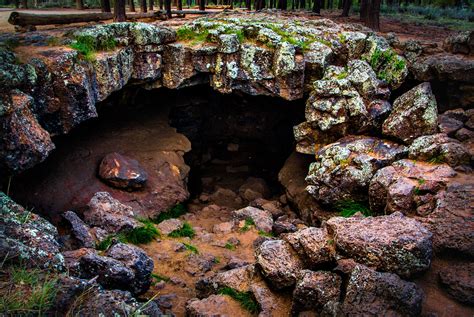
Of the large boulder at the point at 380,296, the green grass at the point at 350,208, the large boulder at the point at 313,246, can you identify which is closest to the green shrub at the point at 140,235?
the large boulder at the point at 313,246

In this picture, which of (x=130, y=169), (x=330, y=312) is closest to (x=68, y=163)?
(x=130, y=169)

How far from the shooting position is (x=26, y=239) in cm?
480

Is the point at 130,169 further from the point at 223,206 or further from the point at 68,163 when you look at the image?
the point at 223,206

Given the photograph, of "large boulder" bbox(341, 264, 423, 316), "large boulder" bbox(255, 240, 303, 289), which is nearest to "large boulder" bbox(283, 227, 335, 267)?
"large boulder" bbox(255, 240, 303, 289)

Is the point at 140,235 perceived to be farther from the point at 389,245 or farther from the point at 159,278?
the point at 389,245

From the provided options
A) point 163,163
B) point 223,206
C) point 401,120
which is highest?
point 401,120

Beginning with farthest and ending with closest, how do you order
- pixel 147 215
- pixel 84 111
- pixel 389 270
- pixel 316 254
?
pixel 147 215, pixel 84 111, pixel 316 254, pixel 389 270

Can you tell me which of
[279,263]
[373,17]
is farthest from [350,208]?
[373,17]

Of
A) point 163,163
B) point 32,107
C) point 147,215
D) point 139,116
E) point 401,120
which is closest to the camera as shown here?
point 32,107

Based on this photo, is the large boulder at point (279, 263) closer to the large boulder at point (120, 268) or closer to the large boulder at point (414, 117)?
the large boulder at point (120, 268)

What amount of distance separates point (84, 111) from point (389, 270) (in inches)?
259

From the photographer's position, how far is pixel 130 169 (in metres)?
10.2

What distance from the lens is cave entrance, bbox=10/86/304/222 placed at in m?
9.36

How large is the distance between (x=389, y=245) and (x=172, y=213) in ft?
21.2
